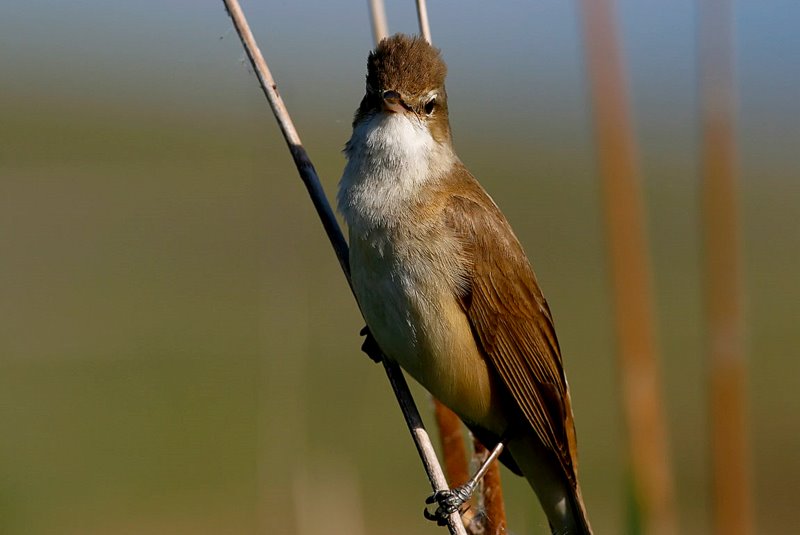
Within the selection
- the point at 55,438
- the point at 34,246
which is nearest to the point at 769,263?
the point at 34,246

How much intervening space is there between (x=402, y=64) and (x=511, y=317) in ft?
2.97

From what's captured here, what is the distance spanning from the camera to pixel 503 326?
11.3ft

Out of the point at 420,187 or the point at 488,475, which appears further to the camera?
the point at 420,187

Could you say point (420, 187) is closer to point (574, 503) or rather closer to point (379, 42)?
point (379, 42)

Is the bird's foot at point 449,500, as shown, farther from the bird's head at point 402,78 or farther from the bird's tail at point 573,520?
the bird's head at point 402,78

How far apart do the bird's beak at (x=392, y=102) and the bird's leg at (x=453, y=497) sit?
1.09 meters

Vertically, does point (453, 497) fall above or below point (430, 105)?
below

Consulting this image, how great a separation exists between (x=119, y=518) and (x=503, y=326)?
964 cm

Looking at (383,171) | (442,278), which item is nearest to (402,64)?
(383,171)

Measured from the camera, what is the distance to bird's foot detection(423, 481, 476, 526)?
9.65 ft

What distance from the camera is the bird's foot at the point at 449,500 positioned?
2942 mm

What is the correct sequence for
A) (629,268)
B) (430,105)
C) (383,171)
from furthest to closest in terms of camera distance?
1. (430,105)
2. (383,171)
3. (629,268)

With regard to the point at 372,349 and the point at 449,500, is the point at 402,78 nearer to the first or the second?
the point at 372,349

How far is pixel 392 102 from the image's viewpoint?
3.20 metres
